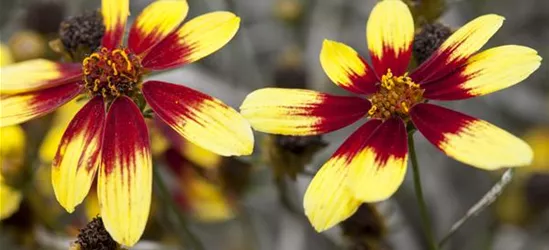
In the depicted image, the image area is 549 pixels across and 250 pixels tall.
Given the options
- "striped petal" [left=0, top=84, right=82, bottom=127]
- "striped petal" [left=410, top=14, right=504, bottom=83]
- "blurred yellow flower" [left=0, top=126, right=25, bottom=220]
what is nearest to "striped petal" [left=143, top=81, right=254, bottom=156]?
"striped petal" [left=0, top=84, right=82, bottom=127]

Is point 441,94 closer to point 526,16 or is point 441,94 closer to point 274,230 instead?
point 274,230

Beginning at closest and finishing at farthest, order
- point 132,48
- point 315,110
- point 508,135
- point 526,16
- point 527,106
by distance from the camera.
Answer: point 508,135
point 315,110
point 132,48
point 527,106
point 526,16

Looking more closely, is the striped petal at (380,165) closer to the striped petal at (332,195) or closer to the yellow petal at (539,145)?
the striped petal at (332,195)

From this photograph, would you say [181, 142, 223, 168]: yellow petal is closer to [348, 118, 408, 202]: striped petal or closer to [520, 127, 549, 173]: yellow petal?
[348, 118, 408, 202]: striped petal

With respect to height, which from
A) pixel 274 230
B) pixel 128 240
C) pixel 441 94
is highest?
pixel 441 94

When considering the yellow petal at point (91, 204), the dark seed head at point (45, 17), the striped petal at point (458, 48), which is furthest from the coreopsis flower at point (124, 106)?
the dark seed head at point (45, 17)

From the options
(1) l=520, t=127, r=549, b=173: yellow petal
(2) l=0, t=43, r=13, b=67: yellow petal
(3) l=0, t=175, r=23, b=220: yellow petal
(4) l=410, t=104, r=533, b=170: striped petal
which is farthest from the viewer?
(1) l=520, t=127, r=549, b=173: yellow petal

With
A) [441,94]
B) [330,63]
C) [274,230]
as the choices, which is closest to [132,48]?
[330,63]
